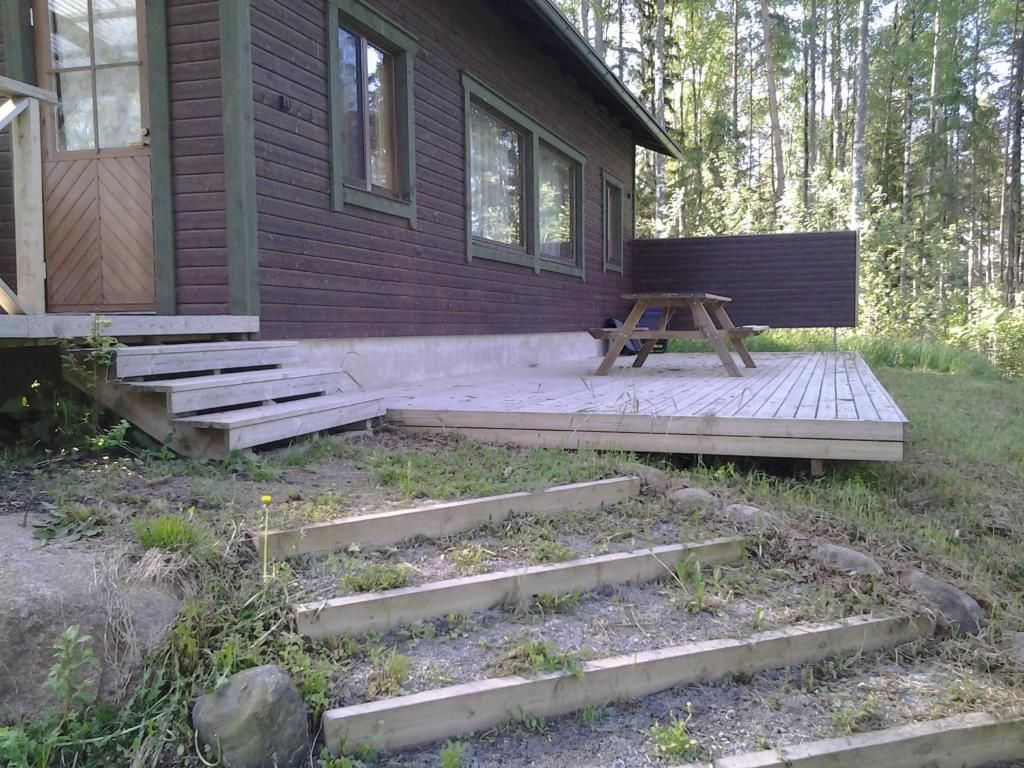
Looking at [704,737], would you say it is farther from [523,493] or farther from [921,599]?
[523,493]

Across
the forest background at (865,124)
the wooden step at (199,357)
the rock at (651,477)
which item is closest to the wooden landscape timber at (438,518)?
the rock at (651,477)

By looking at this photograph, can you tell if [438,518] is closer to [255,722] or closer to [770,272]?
[255,722]

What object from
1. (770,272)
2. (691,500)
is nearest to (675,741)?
(691,500)

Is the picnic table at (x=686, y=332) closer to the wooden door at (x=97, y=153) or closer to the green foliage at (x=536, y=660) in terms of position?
the wooden door at (x=97, y=153)

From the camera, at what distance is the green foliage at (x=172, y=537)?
2129mm

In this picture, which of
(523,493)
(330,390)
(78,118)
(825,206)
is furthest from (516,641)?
(825,206)

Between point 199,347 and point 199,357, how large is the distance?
0.16 feet

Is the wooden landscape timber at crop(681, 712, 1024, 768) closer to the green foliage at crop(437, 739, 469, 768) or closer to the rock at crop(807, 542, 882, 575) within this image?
the green foliage at crop(437, 739, 469, 768)

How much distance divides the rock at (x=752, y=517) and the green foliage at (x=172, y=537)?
193cm

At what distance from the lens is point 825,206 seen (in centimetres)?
1886

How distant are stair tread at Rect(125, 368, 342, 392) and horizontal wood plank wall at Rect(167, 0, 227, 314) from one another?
1.73ft

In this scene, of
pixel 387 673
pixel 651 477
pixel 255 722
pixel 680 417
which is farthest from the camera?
pixel 680 417

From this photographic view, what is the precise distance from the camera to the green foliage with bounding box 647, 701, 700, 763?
179 centimetres

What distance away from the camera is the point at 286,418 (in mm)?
3482
